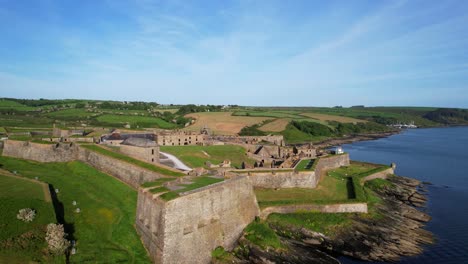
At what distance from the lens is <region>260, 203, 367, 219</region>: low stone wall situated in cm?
2641

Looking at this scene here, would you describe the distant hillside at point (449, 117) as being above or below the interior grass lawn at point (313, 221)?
above

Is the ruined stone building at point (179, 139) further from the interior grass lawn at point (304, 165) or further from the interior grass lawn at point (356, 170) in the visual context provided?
the interior grass lawn at point (356, 170)

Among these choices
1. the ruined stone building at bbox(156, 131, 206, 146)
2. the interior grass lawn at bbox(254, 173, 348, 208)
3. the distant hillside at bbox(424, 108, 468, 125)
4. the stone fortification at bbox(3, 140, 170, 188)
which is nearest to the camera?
the interior grass lawn at bbox(254, 173, 348, 208)

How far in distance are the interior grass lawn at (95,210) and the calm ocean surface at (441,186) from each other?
12.9 m

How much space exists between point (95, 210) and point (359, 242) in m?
16.9

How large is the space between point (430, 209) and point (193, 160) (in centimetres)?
2267

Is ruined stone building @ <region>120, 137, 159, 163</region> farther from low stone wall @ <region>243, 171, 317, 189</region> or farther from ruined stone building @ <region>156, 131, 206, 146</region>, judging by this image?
ruined stone building @ <region>156, 131, 206, 146</region>

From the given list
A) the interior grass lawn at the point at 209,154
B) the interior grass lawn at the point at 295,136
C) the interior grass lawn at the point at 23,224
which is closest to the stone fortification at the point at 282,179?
the interior grass lawn at the point at 209,154

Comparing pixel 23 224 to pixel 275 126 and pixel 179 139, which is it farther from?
pixel 275 126

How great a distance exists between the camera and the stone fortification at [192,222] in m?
18.0

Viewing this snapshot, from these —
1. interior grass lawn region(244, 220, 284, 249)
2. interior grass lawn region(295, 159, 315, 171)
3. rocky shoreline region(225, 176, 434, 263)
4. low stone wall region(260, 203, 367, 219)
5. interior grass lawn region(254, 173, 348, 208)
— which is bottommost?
rocky shoreline region(225, 176, 434, 263)

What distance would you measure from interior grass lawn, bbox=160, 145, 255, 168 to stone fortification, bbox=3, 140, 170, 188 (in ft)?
26.5

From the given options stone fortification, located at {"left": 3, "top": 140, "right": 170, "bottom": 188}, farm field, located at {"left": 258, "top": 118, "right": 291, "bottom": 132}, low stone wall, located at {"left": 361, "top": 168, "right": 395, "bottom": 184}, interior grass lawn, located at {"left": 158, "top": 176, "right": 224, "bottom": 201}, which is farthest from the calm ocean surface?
farm field, located at {"left": 258, "top": 118, "right": 291, "bottom": 132}

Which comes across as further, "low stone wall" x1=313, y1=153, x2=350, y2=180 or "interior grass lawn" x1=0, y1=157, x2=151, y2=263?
"low stone wall" x1=313, y1=153, x2=350, y2=180
